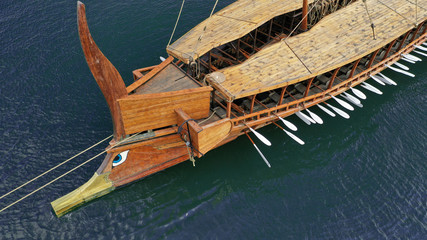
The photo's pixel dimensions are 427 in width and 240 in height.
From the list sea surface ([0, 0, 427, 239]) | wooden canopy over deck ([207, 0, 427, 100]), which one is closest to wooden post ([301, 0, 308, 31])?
wooden canopy over deck ([207, 0, 427, 100])

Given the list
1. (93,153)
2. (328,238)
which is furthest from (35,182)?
(328,238)

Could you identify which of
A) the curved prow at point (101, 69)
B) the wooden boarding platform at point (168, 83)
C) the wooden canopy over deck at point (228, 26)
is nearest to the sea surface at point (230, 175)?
the wooden boarding platform at point (168, 83)

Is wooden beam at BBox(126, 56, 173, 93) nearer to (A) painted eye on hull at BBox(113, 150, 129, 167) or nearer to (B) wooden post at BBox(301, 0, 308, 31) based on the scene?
(A) painted eye on hull at BBox(113, 150, 129, 167)

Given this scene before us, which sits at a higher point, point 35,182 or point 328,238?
point 35,182

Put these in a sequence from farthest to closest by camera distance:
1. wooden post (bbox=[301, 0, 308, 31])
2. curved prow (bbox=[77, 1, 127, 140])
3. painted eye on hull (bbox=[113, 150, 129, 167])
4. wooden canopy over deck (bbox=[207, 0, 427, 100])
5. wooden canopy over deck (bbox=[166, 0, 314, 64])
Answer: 1. wooden post (bbox=[301, 0, 308, 31])
2. wooden canopy over deck (bbox=[166, 0, 314, 64])
3. painted eye on hull (bbox=[113, 150, 129, 167])
4. wooden canopy over deck (bbox=[207, 0, 427, 100])
5. curved prow (bbox=[77, 1, 127, 140])

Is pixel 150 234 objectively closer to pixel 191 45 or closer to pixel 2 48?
pixel 191 45
